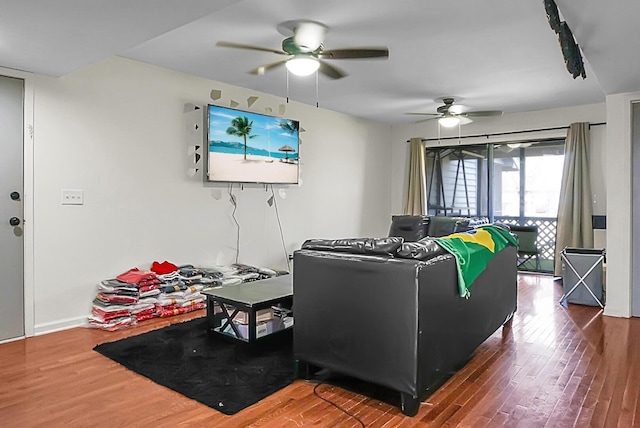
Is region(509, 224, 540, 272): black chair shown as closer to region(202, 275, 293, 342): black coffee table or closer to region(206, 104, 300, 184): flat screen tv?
region(206, 104, 300, 184): flat screen tv

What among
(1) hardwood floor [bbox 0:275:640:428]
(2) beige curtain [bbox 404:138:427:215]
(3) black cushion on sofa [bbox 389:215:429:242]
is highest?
(2) beige curtain [bbox 404:138:427:215]

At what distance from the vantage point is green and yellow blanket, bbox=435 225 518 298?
247cm

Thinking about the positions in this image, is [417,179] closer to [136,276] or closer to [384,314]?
[136,276]

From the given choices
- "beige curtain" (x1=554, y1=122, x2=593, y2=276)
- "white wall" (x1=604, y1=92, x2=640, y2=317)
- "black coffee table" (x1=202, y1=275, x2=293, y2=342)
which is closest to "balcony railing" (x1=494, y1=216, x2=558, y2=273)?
"beige curtain" (x1=554, y1=122, x2=593, y2=276)

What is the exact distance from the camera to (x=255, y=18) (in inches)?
122

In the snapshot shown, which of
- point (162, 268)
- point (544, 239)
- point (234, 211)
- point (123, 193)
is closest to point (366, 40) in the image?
point (234, 211)

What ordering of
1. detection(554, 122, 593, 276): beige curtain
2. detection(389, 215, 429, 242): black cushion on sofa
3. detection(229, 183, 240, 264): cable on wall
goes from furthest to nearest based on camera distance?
detection(554, 122, 593, 276): beige curtain → detection(389, 215, 429, 242): black cushion on sofa → detection(229, 183, 240, 264): cable on wall

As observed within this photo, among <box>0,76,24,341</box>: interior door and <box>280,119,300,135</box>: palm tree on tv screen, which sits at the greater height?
<box>280,119,300,135</box>: palm tree on tv screen

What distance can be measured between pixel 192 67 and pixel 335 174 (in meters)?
2.76

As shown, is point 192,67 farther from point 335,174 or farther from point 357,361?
point 357,361

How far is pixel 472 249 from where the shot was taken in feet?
8.84

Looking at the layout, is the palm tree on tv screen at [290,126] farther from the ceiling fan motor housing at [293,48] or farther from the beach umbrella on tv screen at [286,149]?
the ceiling fan motor housing at [293,48]

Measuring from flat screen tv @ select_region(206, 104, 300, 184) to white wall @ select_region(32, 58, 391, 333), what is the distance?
7.6 inches

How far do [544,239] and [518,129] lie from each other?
1688 millimetres
